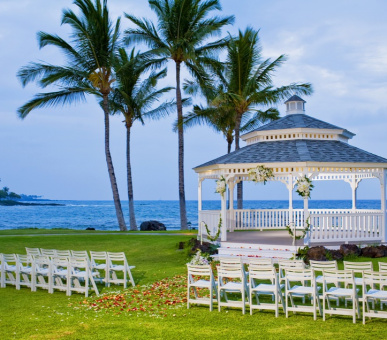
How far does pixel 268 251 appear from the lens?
57.9ft

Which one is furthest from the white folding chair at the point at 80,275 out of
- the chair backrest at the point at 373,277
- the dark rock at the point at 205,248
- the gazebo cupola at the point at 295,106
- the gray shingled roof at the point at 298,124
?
the gazebo cupola at the point at 295,106

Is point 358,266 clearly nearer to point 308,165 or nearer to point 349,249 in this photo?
point 349,249

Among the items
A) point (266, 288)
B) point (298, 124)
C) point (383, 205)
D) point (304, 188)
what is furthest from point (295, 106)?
point (266, 288)

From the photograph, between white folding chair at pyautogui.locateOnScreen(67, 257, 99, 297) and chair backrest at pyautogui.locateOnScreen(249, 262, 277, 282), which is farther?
white folding chair at pyautogui.locateOnScreen(67, 257, 99, 297)

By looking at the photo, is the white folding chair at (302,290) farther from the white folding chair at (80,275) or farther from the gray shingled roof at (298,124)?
the gray shingled roof at (298,124)

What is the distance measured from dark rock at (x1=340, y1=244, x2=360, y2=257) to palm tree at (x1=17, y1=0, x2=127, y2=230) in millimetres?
17242

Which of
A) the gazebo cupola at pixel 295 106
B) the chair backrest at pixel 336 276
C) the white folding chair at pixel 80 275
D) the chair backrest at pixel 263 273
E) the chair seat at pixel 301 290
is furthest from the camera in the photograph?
the gazebo cupola at pixel 295 106

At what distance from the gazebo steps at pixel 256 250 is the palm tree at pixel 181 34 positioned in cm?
1170

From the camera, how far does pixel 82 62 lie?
100ft

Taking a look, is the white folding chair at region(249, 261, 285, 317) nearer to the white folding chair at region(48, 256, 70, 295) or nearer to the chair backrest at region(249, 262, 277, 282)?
the chair backrest at region(249, 262, 277, 282)

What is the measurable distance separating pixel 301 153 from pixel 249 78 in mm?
11949

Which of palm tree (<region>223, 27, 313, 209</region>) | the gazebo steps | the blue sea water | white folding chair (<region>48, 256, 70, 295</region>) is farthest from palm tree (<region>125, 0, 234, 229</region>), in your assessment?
the blue sea water

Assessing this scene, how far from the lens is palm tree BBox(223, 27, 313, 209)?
29344mm

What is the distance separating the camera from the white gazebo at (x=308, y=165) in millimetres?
18469
